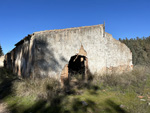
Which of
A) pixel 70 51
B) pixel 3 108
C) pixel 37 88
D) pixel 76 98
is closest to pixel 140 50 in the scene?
pixel 70 51

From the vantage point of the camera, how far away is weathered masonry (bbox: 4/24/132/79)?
22.3 ft

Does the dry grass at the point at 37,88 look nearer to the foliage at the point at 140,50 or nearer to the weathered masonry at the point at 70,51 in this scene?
the weathered masonry at the point at 70,51

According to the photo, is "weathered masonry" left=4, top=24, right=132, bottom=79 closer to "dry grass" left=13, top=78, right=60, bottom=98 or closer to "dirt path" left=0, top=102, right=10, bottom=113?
"dry grass" left=13, top=78, right=60, bottom=98

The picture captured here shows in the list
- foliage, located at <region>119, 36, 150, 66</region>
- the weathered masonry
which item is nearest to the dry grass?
the weathered masonry

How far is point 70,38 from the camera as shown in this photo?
763 centimetres

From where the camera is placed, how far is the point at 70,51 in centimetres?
755

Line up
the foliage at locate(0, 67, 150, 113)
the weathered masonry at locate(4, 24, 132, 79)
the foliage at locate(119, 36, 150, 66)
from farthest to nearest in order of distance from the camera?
the foliage at locate(119, 36, 150, 66)
the weathered masonry at locate(4, 24, 132, 79)
the foliage at locate(0, 67, 150, 113)

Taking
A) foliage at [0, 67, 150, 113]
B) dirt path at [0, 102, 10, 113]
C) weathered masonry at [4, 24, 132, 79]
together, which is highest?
weathered masonry at [4, 24, 132, 79]

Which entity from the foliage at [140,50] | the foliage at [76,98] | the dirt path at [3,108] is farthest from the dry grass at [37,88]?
the foliage at [140,50]

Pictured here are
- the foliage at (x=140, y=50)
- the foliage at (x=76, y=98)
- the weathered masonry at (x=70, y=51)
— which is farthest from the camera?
the foliage at (x=140, y=50)

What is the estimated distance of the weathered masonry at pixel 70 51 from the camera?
268 inches

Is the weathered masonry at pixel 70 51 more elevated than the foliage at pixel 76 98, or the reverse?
the weathered masonry at pixel 70 51

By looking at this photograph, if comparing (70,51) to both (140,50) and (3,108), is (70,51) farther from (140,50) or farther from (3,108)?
(140,50)

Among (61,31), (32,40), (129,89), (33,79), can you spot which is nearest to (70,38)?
(61,31)
